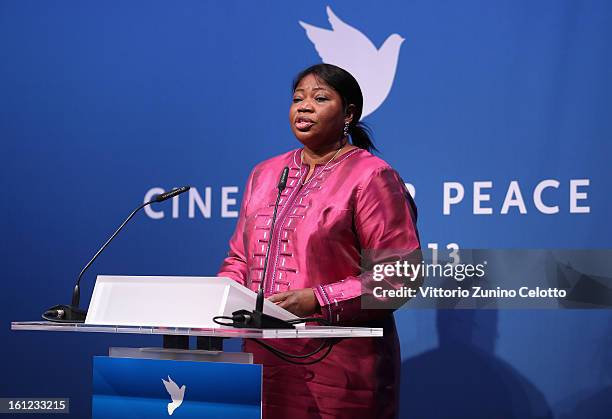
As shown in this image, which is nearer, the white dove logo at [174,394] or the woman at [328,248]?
the white dove logo at [174,394]

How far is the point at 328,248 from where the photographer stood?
2.64 meters

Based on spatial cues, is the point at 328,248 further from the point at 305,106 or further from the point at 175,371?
the point at 175,371

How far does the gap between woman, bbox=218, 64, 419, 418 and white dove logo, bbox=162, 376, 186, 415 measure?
0.43m

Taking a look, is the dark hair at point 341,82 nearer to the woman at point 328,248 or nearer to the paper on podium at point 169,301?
the woman at point 328,248

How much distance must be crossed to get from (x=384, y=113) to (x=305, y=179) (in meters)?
0.95

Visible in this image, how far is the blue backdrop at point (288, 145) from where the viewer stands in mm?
3346

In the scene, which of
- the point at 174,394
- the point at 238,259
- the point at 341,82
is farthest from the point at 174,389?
the point at 341,82

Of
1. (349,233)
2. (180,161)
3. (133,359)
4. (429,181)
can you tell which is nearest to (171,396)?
(133,359)

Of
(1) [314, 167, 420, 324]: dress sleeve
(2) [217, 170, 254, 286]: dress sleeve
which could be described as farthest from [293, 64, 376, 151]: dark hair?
(2) [217, 170, 254, 286]: dress sleeve

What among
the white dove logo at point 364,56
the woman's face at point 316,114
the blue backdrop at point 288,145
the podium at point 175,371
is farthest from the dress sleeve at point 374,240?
the white dove logo at point 364,56

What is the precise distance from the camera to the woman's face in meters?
2.79

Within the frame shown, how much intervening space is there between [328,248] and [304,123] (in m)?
0.41

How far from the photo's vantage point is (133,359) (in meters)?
2.15

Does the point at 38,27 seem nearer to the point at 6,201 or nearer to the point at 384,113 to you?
the point at 6,201
